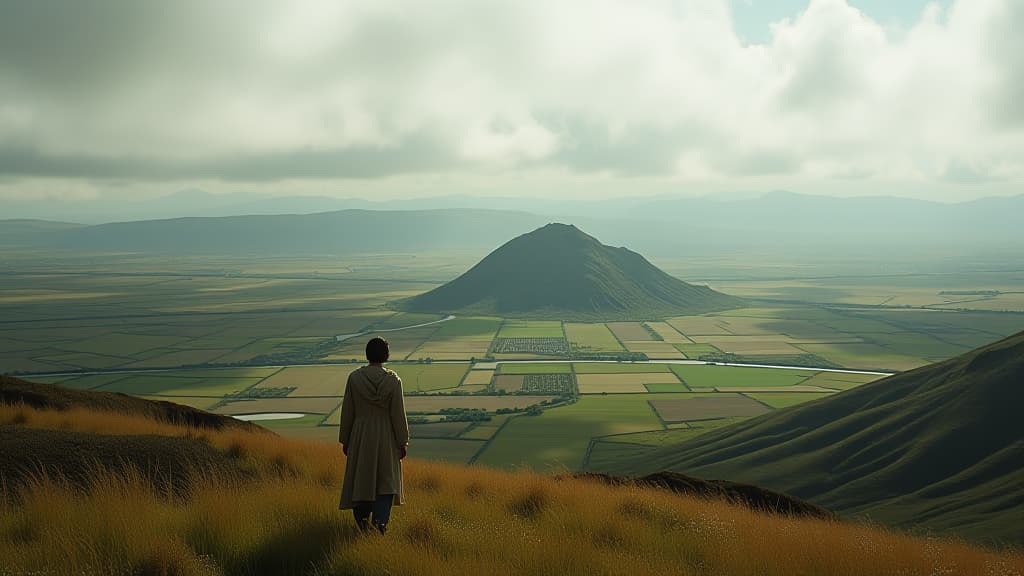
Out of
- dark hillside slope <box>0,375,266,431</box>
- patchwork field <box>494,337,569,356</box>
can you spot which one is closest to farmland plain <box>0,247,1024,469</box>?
patchwork field <box>494,337,569,356</box>

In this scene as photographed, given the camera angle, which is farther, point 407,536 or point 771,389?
point 771,389

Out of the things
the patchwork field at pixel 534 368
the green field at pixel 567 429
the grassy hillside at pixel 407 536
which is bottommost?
the green field at pixel 567 429

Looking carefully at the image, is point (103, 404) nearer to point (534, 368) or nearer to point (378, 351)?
point (378, 351)

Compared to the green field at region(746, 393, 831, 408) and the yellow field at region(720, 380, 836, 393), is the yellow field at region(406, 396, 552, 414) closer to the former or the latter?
the yellow field at region(720, 380, 836, 393)

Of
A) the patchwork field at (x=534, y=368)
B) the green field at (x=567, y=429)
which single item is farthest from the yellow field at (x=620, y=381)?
the patchwork field at (x=534, y=368)

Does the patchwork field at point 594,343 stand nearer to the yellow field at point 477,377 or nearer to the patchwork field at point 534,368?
the patchwork field at point 534,368

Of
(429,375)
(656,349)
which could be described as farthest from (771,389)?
(429,375)

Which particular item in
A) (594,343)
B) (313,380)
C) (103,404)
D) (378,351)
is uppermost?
(378,351)
